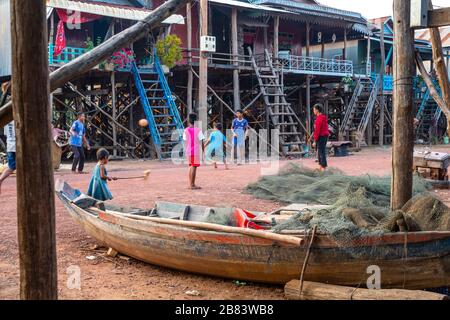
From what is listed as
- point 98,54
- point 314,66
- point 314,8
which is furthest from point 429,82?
point 314,8

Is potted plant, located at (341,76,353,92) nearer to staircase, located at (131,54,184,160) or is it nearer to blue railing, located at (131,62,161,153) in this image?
staircase, located at (131,54,184,160)

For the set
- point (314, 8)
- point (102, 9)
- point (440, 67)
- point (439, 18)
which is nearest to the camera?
point (439, 18)

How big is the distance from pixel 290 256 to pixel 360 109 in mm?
22878

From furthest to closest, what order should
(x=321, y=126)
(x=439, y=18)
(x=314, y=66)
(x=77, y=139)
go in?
(x=314, y=66)
(x=77, y=139)
(x=321, y=126)
(x=439, y=18)

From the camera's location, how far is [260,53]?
75.7 ft

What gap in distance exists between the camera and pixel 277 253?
4387 millimetres

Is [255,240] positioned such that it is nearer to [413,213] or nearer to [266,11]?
[413,213]

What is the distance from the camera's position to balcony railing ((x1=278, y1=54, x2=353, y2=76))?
2161 cm

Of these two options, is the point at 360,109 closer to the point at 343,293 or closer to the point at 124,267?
the point at 124,267

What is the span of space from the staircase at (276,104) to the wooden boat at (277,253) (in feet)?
45.8

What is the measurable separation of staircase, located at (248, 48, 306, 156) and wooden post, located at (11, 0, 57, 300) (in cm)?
1611

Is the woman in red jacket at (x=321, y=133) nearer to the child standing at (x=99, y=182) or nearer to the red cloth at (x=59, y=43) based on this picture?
the child standing at (x=99, y=182)

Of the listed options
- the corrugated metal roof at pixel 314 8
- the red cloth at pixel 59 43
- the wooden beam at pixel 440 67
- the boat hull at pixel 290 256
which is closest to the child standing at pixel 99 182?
the boat hull at pixel 290 256
